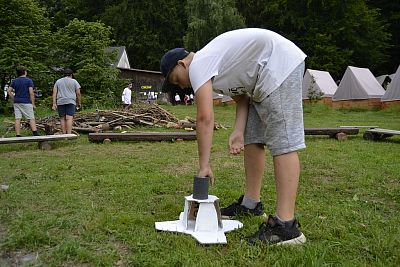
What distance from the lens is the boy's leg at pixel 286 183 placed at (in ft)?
8.56

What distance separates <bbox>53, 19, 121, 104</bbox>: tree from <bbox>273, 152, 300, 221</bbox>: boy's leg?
69.3 ft

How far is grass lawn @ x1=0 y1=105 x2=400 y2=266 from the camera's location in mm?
2387

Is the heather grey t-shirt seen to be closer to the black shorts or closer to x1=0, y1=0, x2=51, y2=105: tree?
the black shorts

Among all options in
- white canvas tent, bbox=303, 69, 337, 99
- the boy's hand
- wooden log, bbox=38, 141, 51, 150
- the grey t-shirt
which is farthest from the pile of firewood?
white canvas tent, bbox=303, 69, 337, 99

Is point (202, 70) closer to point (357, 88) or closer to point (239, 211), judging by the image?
point (239, 211)

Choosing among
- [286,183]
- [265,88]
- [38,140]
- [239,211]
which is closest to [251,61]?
[265,88]

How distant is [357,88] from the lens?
23422 mm

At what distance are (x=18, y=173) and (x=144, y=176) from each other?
1630 mm

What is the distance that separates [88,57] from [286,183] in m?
22.6

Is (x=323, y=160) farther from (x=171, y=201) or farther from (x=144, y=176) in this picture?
(x=171, y=201)

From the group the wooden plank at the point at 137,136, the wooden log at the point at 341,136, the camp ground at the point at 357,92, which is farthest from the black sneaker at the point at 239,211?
the camp ground at the point at 357,92

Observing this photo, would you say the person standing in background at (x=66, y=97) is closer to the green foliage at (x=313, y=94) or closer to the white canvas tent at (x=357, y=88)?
the green foliage at (x=313, y=94)

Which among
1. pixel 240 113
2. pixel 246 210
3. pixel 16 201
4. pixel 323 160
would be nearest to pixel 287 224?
pixel 246 210

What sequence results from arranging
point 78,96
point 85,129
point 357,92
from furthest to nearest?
1. point 357,92
2. point 85,129
3. point 78,96
